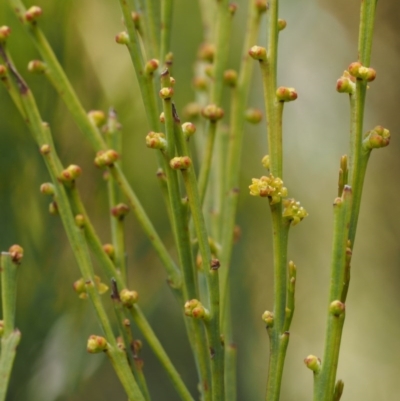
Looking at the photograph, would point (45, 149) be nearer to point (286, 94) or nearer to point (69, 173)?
point (69, 173)

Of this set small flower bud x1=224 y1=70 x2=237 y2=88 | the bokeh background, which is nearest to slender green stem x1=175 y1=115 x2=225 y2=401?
small flower bud x1=224 y1=70 x2=237 y2=88

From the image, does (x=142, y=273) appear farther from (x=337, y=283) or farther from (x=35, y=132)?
(x=337, y=283)

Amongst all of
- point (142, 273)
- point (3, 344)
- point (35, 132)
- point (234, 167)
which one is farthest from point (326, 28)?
point (3, 344)

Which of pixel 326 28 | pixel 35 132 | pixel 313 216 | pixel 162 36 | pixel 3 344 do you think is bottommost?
pixel 3 344

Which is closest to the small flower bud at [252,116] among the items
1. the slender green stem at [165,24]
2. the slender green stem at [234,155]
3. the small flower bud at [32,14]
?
the slender green stem at [234,155]

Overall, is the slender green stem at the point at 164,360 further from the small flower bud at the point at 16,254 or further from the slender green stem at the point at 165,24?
the slender green stem at the point at 165,24

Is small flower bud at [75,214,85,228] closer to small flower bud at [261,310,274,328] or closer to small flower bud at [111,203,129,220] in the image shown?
small flower bud at [111,203,129,220]

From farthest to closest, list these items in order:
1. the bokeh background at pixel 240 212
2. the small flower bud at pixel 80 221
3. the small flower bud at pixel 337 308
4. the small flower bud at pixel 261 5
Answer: the bokeh background at pixel 240 212
the small flower bud at pixel 261 5
the small flower bud at pixel 80 221
the small flower bud at pixel 337 308
